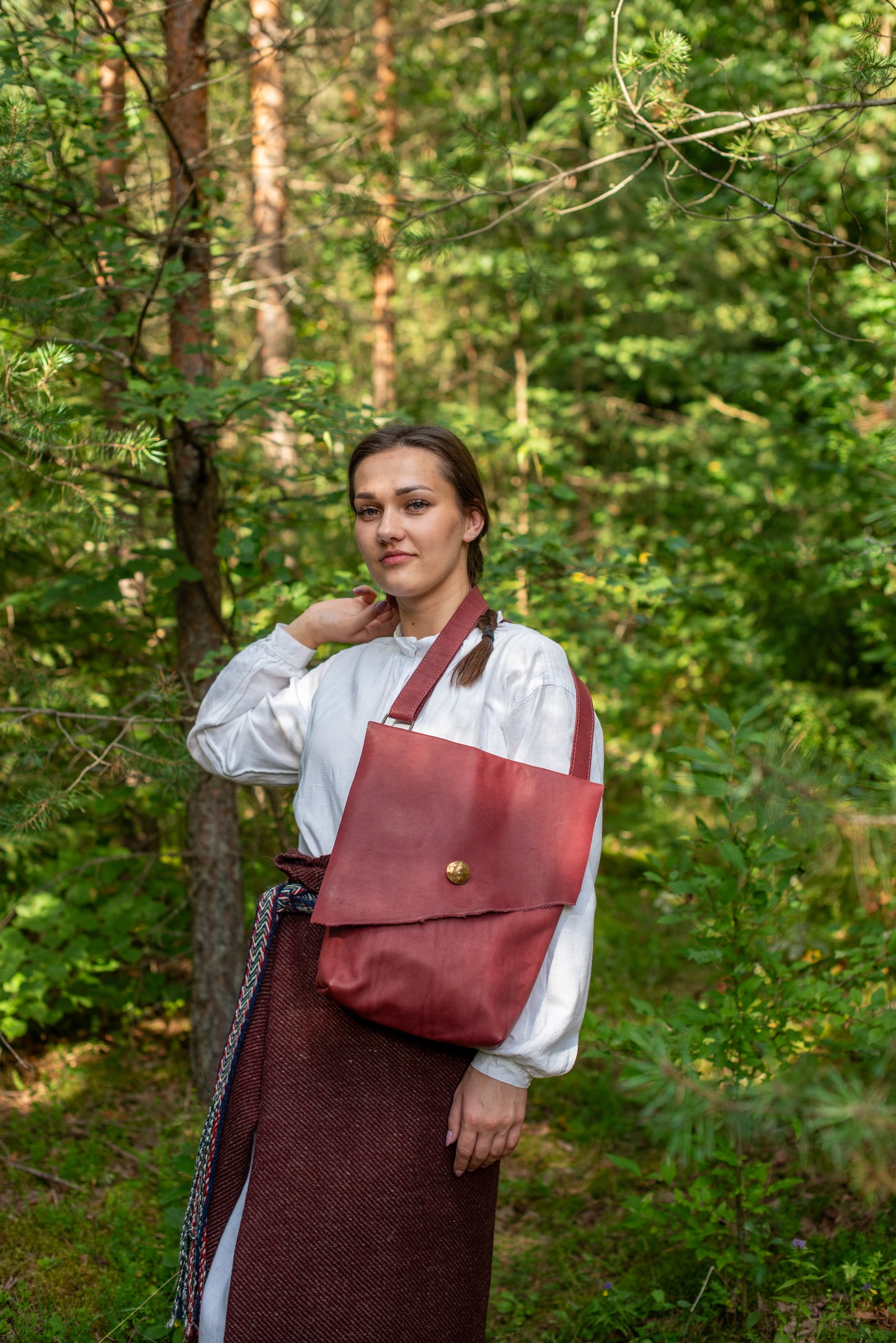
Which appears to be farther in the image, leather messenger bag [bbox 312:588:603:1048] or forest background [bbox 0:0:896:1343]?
forest background [bbox 0:0:896:1343]

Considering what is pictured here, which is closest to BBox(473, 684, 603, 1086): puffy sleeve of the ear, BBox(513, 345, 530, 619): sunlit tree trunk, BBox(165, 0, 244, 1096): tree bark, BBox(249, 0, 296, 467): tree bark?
the ear

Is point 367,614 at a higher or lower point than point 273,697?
higher

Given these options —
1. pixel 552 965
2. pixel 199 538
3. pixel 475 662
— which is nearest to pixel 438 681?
pixel 475 662

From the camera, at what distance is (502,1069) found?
151 cm

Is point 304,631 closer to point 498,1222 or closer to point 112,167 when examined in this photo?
point 498,1222

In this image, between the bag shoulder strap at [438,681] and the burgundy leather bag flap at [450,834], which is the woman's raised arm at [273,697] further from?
the burgundy leather bag flap at [450,834]

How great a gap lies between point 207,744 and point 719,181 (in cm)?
155

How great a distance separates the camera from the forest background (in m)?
2.10

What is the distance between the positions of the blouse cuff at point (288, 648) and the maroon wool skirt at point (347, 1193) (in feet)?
2.10

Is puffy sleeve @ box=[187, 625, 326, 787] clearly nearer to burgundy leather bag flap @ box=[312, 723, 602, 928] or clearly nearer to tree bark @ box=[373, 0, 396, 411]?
burgundy leather bag flap @ box=[312, 723, 602, 928]

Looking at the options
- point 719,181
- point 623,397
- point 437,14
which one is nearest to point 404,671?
point 719,181

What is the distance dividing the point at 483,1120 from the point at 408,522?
39.6 inches

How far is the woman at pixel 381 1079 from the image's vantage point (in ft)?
4.96

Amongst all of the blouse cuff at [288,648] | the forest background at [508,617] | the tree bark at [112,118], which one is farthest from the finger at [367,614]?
the tree bark at [112,118]
